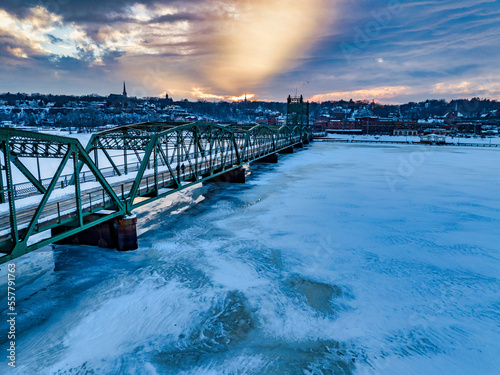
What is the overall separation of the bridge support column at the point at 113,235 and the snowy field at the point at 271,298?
71 cm

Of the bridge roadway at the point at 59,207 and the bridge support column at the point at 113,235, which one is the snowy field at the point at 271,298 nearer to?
the bridge support column at the point at 113,235

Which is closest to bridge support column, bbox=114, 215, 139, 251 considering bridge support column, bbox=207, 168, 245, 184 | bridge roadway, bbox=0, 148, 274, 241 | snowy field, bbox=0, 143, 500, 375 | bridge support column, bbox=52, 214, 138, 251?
bridge support column, bbox=52, 214, 138, 251

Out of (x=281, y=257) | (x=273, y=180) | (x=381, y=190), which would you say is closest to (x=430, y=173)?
(x=381, y=190)

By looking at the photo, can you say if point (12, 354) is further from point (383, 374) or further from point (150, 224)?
point (150, 224)

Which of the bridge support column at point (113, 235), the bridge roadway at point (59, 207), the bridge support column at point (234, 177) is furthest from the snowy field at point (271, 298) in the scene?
the bridge support column at point (234, 177)

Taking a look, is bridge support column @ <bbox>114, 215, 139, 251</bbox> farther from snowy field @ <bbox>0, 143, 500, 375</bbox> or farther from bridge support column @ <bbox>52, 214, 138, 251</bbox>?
snowy field @ <bbox>0, 143, 500, 375</bbox>

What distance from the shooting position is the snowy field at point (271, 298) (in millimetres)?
11289

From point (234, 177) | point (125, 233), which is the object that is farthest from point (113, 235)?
point (234, 177)

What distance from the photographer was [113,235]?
20.5m

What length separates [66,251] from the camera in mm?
20328

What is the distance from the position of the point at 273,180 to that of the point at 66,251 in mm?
32108

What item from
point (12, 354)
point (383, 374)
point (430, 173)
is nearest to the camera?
point (383, 374)

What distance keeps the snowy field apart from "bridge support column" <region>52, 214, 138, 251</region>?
2.33ft

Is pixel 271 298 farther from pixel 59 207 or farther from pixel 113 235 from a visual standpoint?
pixel 59 207
